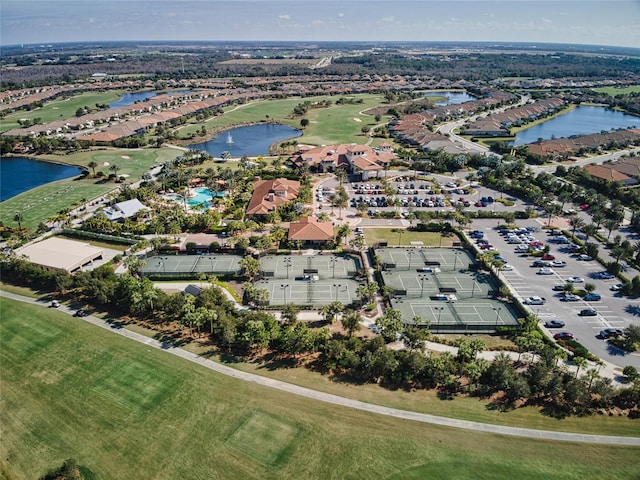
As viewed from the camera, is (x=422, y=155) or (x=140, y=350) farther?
(x=422, y=155)

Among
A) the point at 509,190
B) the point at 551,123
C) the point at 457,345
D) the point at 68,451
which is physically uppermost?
the point at 551,123

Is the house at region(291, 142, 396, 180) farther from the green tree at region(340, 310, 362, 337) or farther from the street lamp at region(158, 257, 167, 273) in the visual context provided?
the green tree at region(340, 310, 362, 337)

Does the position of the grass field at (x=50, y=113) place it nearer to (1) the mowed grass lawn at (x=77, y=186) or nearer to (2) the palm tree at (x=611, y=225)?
(1) the mowed grass lawn at (x=77, y=186)

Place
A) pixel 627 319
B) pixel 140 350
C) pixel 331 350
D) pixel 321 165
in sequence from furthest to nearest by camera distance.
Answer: pixel 321 165 < pixel 627 319 < pixel 140 350 < pixel 331 350

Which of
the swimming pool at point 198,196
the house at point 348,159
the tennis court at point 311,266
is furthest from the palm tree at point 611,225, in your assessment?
the swimming pool at point 198,196

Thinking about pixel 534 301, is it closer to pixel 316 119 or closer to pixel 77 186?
pixel 77 186

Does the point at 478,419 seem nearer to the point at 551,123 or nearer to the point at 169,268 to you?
the point at 169,268

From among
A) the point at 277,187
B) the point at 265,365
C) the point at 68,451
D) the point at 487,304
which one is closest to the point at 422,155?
the point at 277,187

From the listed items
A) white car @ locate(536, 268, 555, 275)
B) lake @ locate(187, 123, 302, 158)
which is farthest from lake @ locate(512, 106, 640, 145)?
white car @ locate(536, 268, 555, 275)
